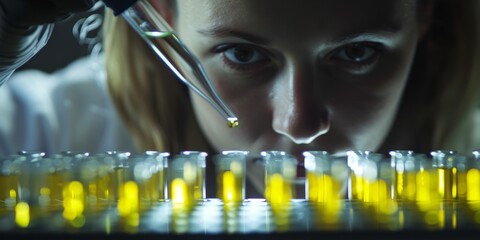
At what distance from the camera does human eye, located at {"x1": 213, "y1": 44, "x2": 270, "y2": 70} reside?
215 cm

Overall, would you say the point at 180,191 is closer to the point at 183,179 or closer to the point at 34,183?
the point at 183,179

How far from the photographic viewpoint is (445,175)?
5.56ft

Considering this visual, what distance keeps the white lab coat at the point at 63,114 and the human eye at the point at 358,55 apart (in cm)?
71

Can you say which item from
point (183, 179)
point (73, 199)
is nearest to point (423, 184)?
point (183, 179)

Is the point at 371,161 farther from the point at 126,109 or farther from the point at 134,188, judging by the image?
the point at 126,109

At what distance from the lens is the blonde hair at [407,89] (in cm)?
218

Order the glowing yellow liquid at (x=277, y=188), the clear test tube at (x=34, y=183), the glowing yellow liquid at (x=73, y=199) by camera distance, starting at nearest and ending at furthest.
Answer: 1. the glowing yellow liquid at (x=73, y=199)
2. the clear test tube at (x=34, y=183)
3. the glowing yellow liquid at (x=277, y=188)

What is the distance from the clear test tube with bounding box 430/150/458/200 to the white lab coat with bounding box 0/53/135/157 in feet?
3.16

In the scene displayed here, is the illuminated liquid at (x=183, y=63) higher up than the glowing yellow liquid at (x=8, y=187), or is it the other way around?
the illuminated liquid at (x=183, y=63)

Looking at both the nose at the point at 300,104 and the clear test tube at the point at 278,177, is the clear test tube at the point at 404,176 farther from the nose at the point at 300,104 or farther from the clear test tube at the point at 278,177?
the nose at the point at 300,104

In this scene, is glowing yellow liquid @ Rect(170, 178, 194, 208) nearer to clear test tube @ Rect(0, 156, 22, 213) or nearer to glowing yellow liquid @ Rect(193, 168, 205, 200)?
glowing yellow liquid @ Rect(193, 168, 205, 200)

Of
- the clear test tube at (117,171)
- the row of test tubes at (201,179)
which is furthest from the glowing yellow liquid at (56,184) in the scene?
the clear test tube at (117,171)

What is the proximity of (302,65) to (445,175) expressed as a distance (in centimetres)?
61

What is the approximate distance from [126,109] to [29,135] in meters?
0.32
